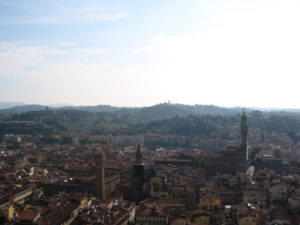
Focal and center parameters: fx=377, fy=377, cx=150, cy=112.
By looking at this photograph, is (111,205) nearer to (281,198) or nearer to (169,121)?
(281,198)

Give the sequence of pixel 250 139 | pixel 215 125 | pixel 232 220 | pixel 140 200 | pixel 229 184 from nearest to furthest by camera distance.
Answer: pixel 232 220 < pixel 140 200 < pixel 229 184 < pixel 250 139 < pixel 215 125

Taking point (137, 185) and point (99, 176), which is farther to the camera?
point (99, 176)

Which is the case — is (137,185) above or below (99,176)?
below

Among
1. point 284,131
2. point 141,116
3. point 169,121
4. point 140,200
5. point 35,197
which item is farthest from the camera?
point 141,116

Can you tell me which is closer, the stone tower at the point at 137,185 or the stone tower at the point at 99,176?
the stone tower at the point at 137,185

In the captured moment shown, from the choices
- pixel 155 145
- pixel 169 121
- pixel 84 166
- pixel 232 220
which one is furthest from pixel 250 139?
pixel 232 220

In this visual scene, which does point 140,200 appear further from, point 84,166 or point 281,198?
point 84,166

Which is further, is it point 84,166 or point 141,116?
point 141,116

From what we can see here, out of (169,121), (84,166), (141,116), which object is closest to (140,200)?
(84,166)

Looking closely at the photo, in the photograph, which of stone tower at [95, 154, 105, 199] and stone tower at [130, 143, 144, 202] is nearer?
stone tower at [130, 143, 144, 202]
